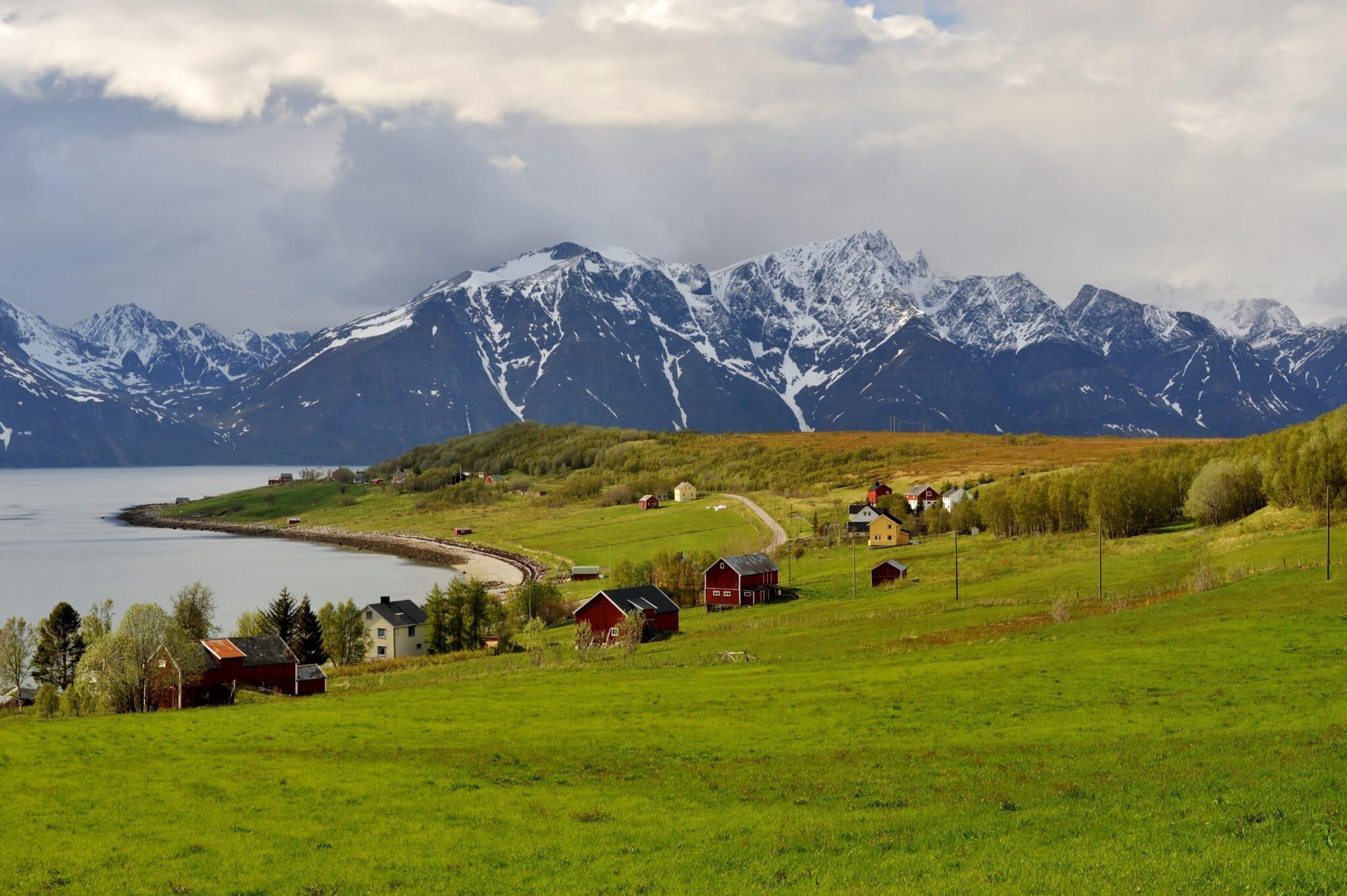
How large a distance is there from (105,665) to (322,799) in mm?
33882

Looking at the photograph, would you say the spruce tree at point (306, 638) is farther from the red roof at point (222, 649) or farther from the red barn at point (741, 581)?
the red barn at point (741, 581)

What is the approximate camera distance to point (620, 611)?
70000mm

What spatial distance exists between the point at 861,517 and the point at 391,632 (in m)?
66.3

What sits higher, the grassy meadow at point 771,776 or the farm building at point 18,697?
the grassy meadow at point 771,776

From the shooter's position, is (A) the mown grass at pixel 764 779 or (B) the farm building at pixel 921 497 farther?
(B) the farm building at pixel 921 497

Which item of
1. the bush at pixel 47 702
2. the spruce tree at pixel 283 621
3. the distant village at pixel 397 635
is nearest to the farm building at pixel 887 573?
the distant village at pixel 397 635

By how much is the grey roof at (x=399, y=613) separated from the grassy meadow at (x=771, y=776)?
2820 cm

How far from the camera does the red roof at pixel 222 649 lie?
2210 inches

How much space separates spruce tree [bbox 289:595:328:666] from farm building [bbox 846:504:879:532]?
68.9 metres

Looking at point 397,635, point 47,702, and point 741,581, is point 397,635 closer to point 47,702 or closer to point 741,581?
point 47,702

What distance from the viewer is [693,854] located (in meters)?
16.7

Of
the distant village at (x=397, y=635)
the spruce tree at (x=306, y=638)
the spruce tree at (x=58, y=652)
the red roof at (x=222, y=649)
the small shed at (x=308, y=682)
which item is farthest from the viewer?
the spruce tree at (x=306, y=638)

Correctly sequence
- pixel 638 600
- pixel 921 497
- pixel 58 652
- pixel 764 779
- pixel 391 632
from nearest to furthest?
pixel 764 779, pixel 58 652, pixel 638 600, pixel 391 632, pixel 921 497

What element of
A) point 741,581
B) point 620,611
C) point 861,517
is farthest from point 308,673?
point 861,517
